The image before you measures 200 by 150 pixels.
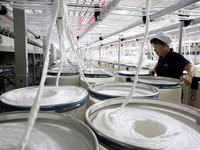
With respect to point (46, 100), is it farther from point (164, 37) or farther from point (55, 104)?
point (164, 37)

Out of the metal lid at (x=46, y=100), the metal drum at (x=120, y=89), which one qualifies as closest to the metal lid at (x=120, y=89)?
the metal drum at (x=120, y=89)

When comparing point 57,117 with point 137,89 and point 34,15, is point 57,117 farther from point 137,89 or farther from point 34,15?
point 34,15

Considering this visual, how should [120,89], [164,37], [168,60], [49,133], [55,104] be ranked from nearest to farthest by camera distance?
[49,133]
[55,104]
[120,89]
[164,37]
[168,60]

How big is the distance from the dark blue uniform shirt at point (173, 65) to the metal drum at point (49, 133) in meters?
1.50

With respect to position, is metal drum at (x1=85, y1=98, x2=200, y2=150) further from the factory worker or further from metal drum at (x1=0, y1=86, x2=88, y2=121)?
the factory worker

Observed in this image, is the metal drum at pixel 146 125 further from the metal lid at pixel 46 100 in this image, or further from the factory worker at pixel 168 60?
the factory worker at pixel 168 60

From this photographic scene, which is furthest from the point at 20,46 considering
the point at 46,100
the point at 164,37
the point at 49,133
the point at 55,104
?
the point at 164,37

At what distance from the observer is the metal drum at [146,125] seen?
43 centimetres

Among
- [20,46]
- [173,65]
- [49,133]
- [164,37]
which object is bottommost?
[49,133]

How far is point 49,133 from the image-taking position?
22.0 inches

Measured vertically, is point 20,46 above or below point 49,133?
above

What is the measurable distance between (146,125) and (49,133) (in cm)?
39

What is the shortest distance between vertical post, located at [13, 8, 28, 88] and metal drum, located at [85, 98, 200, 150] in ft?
3.19

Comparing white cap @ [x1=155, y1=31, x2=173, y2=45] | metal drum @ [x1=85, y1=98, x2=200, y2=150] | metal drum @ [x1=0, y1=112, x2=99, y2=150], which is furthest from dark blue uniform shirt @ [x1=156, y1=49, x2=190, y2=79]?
metal drum @ [x1=0, y1=112, x2=99, y2=150]
